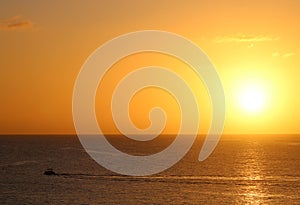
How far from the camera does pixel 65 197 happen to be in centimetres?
9394

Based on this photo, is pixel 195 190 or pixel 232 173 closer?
pixel 195 190

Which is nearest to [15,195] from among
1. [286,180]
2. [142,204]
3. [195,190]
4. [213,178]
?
[142,204]

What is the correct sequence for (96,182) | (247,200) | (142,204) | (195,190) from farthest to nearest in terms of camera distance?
(96,182) < (195,190) < (247,200) < (142,204)

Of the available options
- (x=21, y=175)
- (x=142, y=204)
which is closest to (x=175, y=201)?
(x=142, y=204)

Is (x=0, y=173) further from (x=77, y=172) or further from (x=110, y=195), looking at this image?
(x=110, y=195)

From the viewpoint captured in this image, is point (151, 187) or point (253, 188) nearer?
point (151, 187)

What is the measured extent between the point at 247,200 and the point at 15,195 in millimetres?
47100

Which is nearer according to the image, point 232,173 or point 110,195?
point 110,195

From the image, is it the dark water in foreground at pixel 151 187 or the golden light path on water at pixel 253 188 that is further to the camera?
the golden light path on water at pixel 253 188

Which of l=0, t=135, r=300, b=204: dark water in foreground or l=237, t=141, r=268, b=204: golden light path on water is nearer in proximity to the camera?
l=0, t=135, r=300, b=204: dark water in foreground

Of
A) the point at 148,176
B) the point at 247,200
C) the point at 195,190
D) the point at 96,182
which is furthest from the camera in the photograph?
the point at 148,176

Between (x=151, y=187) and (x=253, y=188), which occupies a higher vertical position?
(x=151, y=187)

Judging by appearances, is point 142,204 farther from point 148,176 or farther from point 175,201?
point 148,176

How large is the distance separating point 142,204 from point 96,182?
34.7m
